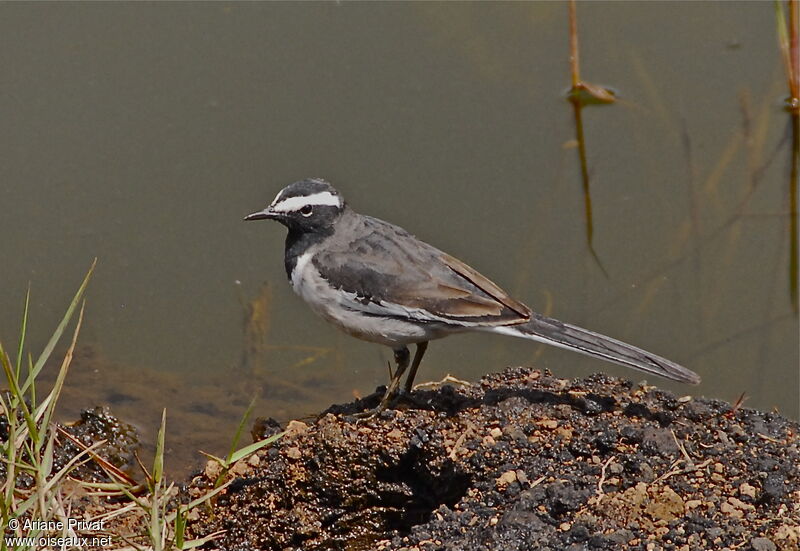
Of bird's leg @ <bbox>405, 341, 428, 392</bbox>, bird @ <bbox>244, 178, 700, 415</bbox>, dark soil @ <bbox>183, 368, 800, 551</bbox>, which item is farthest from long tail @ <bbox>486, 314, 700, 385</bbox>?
bird's leg @ <bbox>405, 341, 428, 392</bbox>

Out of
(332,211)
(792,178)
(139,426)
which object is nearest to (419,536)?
(332,211)

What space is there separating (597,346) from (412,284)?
1.19 meters

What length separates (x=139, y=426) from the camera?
7.33m

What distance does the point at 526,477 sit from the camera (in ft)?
16.8

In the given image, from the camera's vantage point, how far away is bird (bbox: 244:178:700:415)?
19.8ft

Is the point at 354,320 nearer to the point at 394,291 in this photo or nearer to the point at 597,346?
the point at 394,291

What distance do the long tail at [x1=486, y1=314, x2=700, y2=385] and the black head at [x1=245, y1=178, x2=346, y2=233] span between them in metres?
1.36

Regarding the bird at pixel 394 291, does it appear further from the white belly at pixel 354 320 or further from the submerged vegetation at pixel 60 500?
the submerged vegetation at pixel 60 500

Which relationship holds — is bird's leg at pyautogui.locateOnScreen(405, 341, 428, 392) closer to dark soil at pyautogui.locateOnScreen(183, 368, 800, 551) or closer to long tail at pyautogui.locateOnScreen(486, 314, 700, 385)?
dark soil at pyautogui.locateOnScreen(183, 368, 800, 551)

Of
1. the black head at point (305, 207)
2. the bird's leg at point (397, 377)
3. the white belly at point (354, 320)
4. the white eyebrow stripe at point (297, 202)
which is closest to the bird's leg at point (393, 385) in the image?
the bird's leg at point (397, 377)

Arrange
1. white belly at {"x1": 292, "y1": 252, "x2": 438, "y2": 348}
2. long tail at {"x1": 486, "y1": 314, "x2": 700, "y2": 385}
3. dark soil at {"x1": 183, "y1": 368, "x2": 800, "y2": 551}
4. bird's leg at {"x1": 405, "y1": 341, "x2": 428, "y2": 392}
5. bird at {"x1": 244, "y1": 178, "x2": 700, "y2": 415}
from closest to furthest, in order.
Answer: dark soil at {"x1": 183, "y1": 368, "x2": 800, "y2": 551}, long tail at {"x1": 486, "y1": 314, "x2": 700, "y2": 385}, bird at {"x1": 244, "y1": 178, "x2": 700, "y2": 415}, white belly at {"x1": 292, "y1": 252, "x2": 438, "y2": 348}, bird's leg at {"x1": 405, "y1": 341, "x2": 428, "y2": 392}

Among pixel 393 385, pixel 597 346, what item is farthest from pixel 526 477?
pixel 393 385

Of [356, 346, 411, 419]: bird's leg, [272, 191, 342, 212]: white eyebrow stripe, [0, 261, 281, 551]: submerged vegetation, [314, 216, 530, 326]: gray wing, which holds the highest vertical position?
[272, 191, 342, 212]: white eyebrow stripe

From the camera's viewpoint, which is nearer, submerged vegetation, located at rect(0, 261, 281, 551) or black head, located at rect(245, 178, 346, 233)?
submerged vegetation, located at rect(0, 261, 281, 551)
